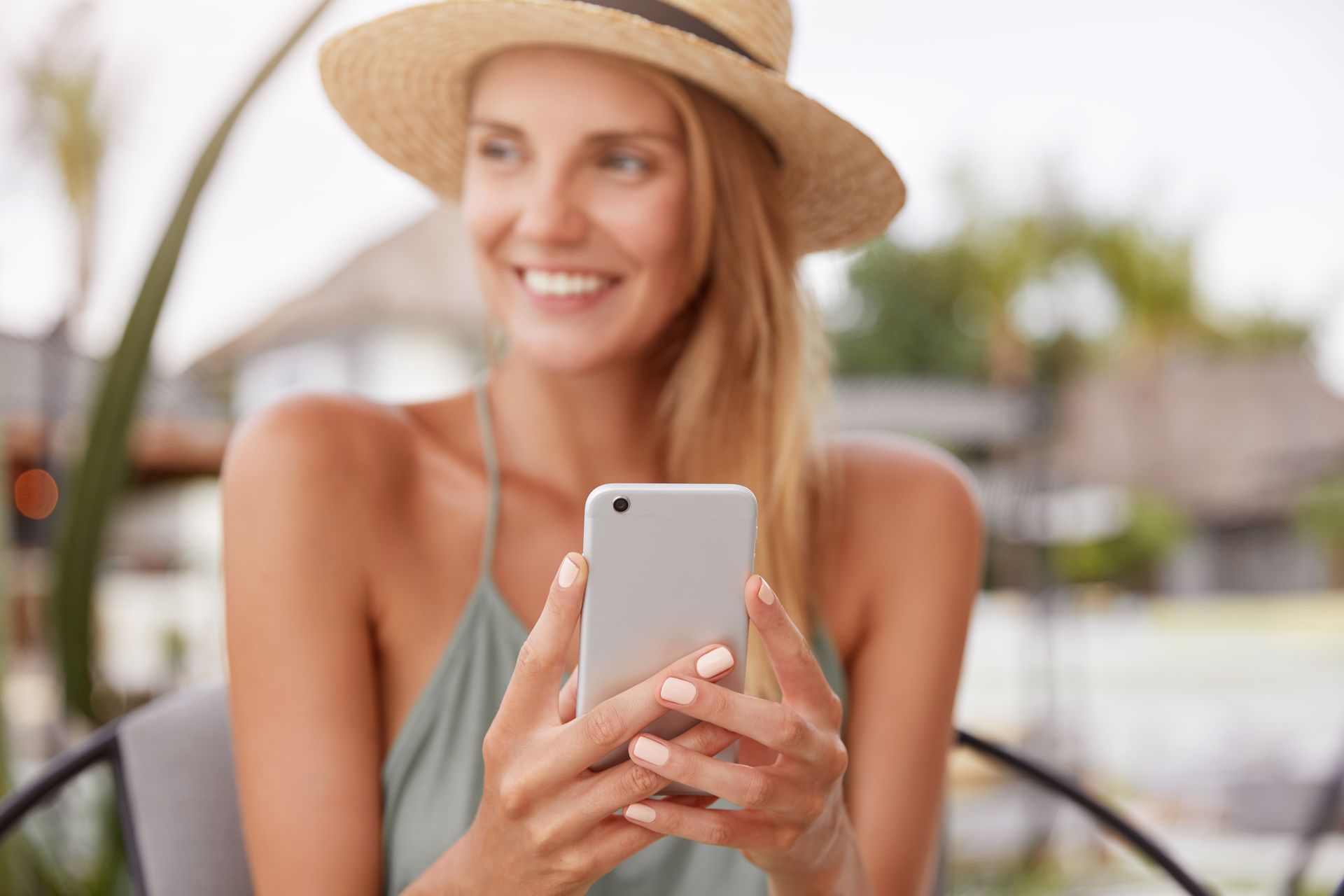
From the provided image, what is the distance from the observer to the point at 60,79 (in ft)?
27.6

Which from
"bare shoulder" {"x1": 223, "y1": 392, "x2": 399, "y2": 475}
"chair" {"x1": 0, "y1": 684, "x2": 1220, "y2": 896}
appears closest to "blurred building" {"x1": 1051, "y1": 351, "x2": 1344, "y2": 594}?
"bare shoulder" {"x1": 223, "y1": 392, "x2": 399, "y2": 475}

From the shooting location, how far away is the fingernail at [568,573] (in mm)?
842

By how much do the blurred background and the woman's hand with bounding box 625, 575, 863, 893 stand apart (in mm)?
728

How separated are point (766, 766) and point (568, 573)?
23 cm

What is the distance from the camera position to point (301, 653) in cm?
126

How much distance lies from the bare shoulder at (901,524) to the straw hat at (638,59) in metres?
0.36

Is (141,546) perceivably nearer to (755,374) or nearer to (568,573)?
(755,374)

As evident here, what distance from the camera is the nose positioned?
51.9 inches

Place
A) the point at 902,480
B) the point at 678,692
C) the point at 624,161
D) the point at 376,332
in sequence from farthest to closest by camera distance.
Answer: the point at 376,332 < the point at 902,480 < the point at 624,161 < the point at 678,692

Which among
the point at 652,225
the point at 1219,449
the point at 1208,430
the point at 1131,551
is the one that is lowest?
the point at 1131,551

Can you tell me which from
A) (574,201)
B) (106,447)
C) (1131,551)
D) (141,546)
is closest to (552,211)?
(574,201)

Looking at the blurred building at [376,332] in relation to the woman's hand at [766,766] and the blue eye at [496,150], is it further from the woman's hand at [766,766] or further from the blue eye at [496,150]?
the woman's hand at [766,766]

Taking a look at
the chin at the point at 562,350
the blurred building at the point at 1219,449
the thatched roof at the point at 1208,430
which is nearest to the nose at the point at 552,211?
the chin at the point at 562,350

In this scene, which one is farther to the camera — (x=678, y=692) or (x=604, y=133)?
(x=604, y=133)
